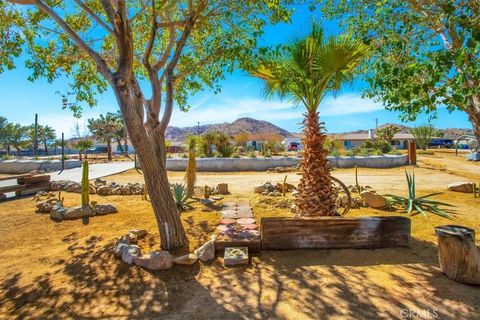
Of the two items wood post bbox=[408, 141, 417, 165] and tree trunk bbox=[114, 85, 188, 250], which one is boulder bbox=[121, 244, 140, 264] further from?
wood post bbox=[408, 141, 417, 165]

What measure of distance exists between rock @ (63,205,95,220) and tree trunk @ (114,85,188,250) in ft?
10.4

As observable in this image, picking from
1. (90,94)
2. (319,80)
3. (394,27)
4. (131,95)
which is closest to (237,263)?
(131,95)

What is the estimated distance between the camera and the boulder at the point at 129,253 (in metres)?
3.71

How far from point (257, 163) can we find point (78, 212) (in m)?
11.0

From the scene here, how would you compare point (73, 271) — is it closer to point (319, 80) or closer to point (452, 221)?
point (319, 80)

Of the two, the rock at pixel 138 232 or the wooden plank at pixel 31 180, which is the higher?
the wooden plank at pixel 31 180

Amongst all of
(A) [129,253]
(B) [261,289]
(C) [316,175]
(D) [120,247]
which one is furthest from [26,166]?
(B) [261,289]

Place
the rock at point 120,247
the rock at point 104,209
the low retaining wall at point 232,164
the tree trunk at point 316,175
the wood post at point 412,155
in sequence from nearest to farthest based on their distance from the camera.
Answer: the rock at point 120,247 → the tree trunk at point 316,175 → the rock at point 104,209 → the low retaining wall at point 232,164 → the wood post at point 412,155

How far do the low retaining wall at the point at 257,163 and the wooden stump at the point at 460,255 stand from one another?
12947mm

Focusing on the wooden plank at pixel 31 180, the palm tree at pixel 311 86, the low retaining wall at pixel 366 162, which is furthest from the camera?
the low retaining wall at pixel 366 162

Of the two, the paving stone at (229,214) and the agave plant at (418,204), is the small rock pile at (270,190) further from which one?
the agave plant at (418,204)

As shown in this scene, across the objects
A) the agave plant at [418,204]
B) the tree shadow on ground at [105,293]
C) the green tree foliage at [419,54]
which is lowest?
the tree shadow on ground at [105,293]

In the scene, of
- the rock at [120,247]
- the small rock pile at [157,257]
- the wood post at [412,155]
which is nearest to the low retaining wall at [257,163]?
the wood post at [412,155]

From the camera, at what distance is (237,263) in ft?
11.9
